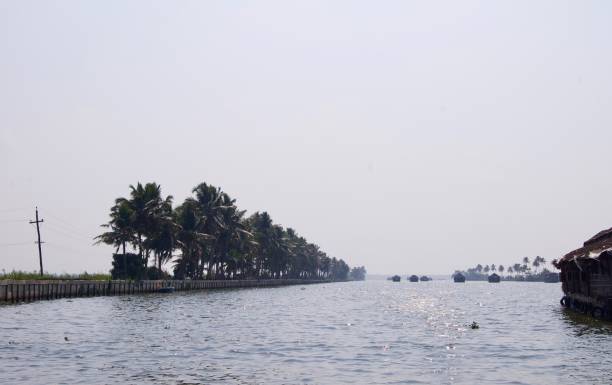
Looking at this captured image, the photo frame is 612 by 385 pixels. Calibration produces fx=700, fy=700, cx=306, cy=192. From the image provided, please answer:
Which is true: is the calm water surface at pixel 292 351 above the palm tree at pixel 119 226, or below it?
below

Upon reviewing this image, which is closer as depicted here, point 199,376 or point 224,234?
point 199,376

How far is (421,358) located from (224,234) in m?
114

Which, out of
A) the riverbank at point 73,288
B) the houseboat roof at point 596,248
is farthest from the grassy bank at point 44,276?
the houseboat roof at point 596,248

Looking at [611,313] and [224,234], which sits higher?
[224,234]

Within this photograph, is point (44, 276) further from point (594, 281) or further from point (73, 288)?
point (594, 281)

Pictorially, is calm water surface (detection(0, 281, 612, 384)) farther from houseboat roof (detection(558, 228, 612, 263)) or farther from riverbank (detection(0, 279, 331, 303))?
riverbank (detection(0, 279, 331, 303))

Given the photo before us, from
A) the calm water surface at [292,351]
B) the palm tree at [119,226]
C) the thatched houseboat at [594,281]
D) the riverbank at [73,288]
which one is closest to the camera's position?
the calm water surface at [292,351]

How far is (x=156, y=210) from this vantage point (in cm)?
10669

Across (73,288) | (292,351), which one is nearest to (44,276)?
(73,288)

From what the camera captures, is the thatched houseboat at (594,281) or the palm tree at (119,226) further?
the palm tree at (119,226)

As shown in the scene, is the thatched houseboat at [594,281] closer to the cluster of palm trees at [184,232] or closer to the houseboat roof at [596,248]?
the houseboat roof at [596,248]

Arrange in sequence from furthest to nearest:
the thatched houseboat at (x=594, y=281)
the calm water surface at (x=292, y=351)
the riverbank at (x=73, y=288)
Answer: the riverbank at (x=73, y=288), the thatched houseboat at (x=594, y=281), the calm water surface at (x=292, y=351)

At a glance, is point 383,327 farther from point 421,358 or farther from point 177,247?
point 177,247

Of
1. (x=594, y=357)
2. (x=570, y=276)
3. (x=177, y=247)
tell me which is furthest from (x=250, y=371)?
(x=177, y=247)
